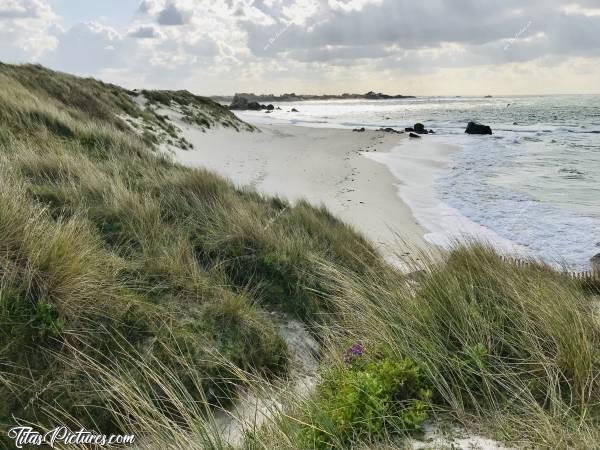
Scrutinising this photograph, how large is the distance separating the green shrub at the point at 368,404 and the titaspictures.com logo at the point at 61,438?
42.7 inches

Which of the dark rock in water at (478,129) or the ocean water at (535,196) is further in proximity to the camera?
the dark rock in water at (478,129)

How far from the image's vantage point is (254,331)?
3.81 metres

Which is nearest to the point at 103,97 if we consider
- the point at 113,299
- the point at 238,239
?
the point at 238,239

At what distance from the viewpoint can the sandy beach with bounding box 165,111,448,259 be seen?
912 centimetres

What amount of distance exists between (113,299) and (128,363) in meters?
0.57

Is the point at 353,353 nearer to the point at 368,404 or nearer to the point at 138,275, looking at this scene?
the point at 368,404

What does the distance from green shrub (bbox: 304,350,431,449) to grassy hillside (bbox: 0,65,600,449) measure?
1 centimetres

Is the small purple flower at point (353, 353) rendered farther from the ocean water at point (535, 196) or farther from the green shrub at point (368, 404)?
the ocean water at point (535, 196)

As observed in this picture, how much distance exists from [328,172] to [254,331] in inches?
482

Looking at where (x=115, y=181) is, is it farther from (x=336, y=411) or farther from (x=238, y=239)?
(x=336, y=411)

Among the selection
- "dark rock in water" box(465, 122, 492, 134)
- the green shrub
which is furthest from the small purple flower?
"dark rock in water" box(465, 122, 492, 134)

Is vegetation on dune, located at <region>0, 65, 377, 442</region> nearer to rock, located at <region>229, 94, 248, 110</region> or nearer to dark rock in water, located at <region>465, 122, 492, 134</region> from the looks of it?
dark rock in water, located at <region>465, 122, 492, 134</region>

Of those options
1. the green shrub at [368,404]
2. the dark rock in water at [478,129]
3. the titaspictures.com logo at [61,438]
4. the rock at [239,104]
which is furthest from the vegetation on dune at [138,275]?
the rock at [239,104]

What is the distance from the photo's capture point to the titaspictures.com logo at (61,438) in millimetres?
2539
